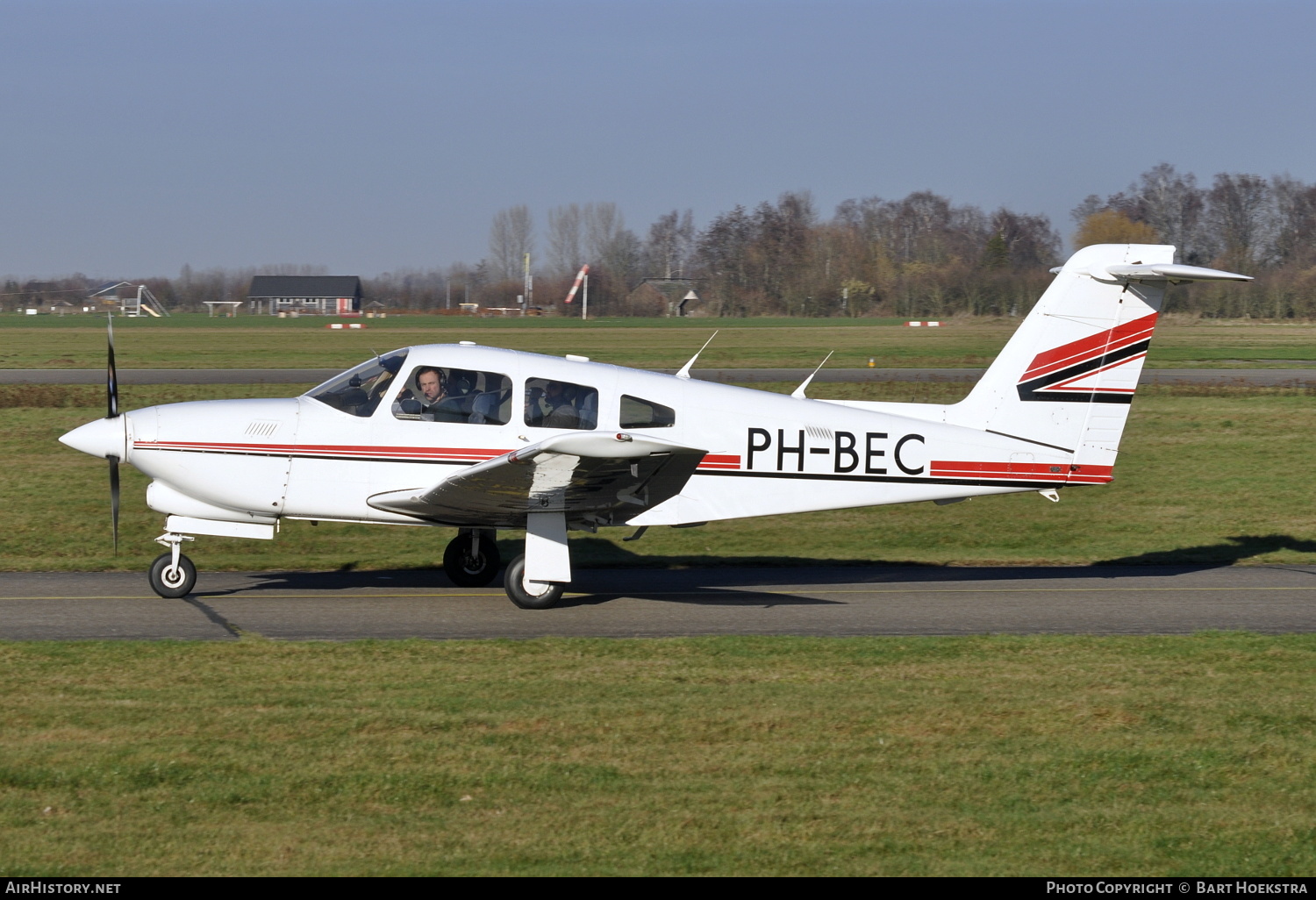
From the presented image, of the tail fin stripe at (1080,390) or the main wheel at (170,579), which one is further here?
the tail fin stripe at (1080,390)

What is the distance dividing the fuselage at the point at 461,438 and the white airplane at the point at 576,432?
0.05 ft

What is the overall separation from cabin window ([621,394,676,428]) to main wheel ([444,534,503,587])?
2.19m

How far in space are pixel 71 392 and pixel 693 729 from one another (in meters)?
21.0

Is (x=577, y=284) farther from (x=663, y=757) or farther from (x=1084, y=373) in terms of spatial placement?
(x=663, y=757)

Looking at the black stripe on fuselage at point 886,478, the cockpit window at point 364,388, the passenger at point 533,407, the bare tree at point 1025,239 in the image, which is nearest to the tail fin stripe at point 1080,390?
the black stripe on fuselage at point 886,478

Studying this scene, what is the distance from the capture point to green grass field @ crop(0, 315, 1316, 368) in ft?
120

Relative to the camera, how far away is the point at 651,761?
6.12 meters

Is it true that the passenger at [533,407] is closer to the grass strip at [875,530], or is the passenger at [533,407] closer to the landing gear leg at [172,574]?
the grass strip at [875,530]

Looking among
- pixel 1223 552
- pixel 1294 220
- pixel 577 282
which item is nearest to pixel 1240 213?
pixel 1294 220

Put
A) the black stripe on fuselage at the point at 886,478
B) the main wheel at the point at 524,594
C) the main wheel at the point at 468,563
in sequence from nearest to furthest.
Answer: the main wheel at the point at 524,594 → the black stripe on fuselage at the point at 886,478 → the main wheel at the point at 468,563

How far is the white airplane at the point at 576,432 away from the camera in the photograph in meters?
10.3

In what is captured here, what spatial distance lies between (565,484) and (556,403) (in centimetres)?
91

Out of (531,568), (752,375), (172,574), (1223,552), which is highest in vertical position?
(752,375)
